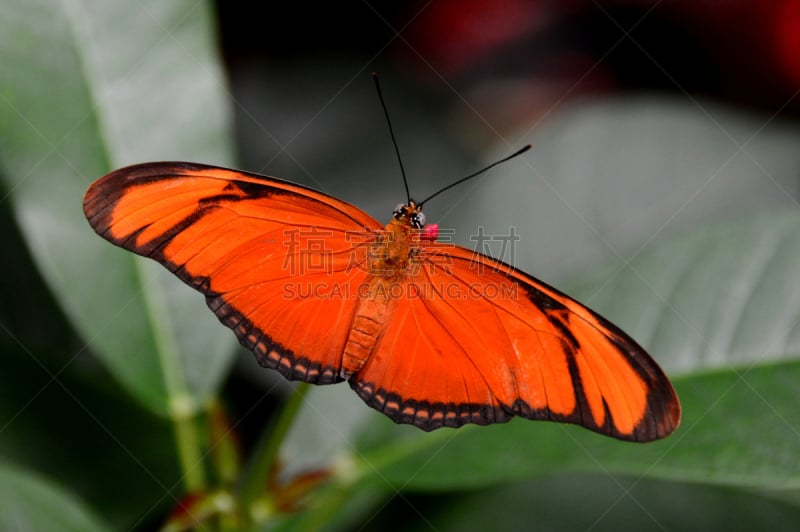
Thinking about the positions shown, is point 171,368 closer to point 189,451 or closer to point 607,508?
point 189,451

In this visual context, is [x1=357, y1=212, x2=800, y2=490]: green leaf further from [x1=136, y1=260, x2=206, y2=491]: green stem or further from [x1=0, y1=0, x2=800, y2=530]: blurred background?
[x1=136, y1=260, x2=206, y2=491]: green stem

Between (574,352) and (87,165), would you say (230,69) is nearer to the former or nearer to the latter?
(87,165)

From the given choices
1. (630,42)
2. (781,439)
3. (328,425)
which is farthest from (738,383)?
(630,42)

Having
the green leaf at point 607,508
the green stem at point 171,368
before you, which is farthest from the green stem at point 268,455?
the green leaf at point 607,508

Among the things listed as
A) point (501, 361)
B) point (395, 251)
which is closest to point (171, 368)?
point (395, 251)

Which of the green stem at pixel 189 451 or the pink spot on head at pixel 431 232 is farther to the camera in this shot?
the green stem at pixel 189 451

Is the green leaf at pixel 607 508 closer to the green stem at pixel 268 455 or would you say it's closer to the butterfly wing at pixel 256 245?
the green stem at pixel 268 455
